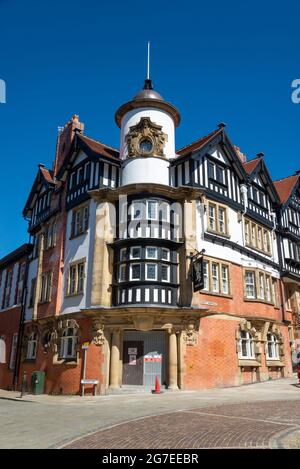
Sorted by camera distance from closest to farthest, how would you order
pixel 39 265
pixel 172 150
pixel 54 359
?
1. pixel 54 359
2. pixel 172 150
3. pixel 39 265

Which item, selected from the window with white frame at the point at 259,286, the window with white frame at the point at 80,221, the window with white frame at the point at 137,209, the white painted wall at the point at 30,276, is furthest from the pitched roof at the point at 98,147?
the window with white frame at the point at 259,286

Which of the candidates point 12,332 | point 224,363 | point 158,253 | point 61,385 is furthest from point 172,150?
point 12,332

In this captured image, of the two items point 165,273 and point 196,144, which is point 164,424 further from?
Answer: point 196,144

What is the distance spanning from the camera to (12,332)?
29.8 meters

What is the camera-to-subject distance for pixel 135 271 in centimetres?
2028

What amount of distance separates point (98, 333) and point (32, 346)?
28.1 feet

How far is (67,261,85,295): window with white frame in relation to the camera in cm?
2198

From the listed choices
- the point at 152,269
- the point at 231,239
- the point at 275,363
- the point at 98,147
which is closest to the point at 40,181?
the point at 98,147

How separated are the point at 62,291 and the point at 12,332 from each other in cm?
916

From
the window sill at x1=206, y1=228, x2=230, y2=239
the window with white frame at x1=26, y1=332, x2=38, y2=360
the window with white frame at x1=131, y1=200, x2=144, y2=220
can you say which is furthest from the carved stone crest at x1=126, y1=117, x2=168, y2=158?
the window with white frame at x1=26, y1=332, x2=38, y2=360

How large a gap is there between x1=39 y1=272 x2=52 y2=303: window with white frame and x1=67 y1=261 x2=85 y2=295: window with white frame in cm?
229

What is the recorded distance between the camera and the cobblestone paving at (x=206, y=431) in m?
7.60

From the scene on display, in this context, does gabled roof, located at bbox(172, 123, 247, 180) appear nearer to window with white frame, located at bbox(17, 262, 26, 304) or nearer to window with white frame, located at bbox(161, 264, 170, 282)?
window with white frame, located at bbox(161, 264, 170, 282)
